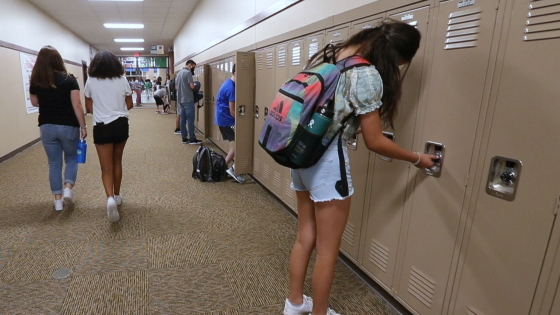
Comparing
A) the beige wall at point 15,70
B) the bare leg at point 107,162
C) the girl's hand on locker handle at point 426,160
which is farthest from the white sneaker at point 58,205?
the girl's hand on locker handle at point 426,160

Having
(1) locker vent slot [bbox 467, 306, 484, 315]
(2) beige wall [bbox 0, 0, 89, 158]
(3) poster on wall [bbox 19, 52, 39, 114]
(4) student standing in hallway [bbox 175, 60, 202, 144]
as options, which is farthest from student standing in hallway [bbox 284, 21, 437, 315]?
(3) poster on wall [bbox 19, 52, 39, 114]

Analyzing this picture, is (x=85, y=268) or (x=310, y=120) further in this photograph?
(x=85, y=268)

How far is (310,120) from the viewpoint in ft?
4.03

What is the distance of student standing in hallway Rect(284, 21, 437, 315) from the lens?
3.97 feet

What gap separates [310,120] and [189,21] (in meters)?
9.40

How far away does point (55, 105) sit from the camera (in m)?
2.70

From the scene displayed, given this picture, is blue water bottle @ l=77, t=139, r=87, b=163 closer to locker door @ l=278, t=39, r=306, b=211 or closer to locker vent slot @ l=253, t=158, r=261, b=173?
locker vent slot @ l=253, t=158, r=261, b=173

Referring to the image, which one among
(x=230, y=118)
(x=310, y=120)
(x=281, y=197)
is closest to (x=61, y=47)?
(x=230, y=118)

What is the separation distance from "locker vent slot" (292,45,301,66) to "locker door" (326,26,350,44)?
17.7 inches

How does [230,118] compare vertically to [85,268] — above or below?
above

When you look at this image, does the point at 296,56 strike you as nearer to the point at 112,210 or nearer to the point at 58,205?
the point at 112,210

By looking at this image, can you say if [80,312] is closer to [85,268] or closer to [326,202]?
[85,268]

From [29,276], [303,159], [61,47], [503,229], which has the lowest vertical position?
[29,276]

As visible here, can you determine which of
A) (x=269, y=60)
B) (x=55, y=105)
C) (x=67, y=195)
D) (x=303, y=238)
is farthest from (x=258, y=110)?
(x=303, y=238)
